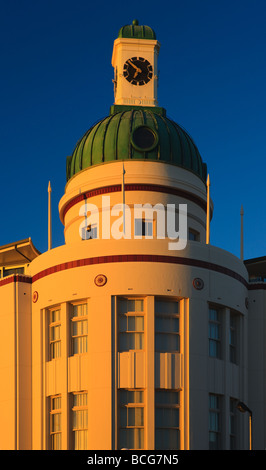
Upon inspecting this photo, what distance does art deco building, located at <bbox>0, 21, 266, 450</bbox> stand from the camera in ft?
193

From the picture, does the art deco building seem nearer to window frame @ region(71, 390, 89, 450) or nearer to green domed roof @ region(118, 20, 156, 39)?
window frame @ region(71, 390, 89, 450)

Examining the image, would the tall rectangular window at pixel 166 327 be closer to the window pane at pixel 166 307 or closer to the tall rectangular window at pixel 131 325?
the window pane at pixel 166 307

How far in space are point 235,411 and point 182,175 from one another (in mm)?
16298

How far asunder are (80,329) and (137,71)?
2356cm

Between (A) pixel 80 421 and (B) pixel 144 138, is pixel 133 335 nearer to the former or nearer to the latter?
(A) pixel 80 421

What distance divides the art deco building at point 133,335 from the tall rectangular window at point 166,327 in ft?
0.21

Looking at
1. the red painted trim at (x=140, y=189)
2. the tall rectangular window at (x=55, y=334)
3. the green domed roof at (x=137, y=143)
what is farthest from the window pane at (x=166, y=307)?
the green domed roof at (x=137, y=143)

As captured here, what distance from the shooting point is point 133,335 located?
60.0 metres

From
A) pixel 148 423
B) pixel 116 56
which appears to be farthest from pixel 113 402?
pixel 116 56

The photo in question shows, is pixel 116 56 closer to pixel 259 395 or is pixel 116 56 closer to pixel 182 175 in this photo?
pixel 182 175

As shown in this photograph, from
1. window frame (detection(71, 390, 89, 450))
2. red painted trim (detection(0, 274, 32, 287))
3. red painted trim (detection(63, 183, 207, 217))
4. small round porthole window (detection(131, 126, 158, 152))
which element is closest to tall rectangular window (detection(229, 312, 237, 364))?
red painted trim (detection(63, 183, 207, 217))

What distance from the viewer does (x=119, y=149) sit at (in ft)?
227

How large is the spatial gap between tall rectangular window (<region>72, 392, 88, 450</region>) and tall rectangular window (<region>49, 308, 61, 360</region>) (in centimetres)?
331

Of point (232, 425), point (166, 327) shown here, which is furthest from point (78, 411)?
point (232, 425)
